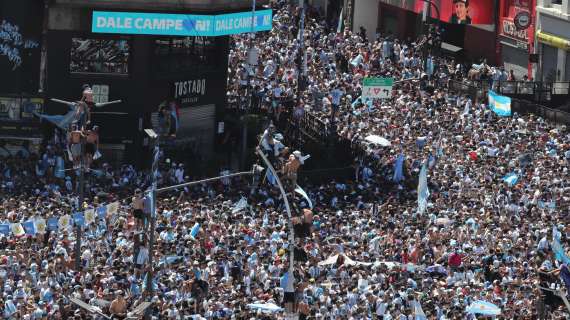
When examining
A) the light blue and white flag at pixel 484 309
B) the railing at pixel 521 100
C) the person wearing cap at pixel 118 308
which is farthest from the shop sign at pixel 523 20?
the person wearing cap at pixel 118 308

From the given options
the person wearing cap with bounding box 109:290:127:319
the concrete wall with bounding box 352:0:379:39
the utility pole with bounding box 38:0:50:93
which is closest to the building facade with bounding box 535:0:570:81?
the concrete wall with bounding box 352:0:379:39

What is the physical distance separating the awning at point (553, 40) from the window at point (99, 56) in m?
20.4

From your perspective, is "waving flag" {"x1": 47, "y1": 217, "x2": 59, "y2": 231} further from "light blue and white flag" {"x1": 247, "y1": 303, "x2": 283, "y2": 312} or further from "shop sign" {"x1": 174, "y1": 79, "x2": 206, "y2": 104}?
"shop sign" {"x1": 174, "y1": 79, "x2": 206, "y2": 104}

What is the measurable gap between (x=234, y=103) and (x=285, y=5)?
1844 centimetres

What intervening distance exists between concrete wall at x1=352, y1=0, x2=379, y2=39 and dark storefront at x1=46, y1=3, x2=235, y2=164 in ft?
81.4

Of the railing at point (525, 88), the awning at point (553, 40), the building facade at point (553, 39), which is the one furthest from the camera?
the building facade at point (553, 39)

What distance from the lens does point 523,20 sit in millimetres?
76312

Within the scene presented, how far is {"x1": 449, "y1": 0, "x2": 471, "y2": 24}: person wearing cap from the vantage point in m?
77.9

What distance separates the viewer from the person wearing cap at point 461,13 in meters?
77.9

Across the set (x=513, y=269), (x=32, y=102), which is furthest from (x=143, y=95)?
(x=513, y=269)

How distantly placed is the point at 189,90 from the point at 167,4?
12.3 feet

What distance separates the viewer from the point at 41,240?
166 ft

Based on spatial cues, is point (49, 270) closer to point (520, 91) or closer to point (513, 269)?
point (513, 269)

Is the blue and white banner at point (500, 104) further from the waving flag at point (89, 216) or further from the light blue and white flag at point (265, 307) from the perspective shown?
the light blue and white flag at point (265, 307)
